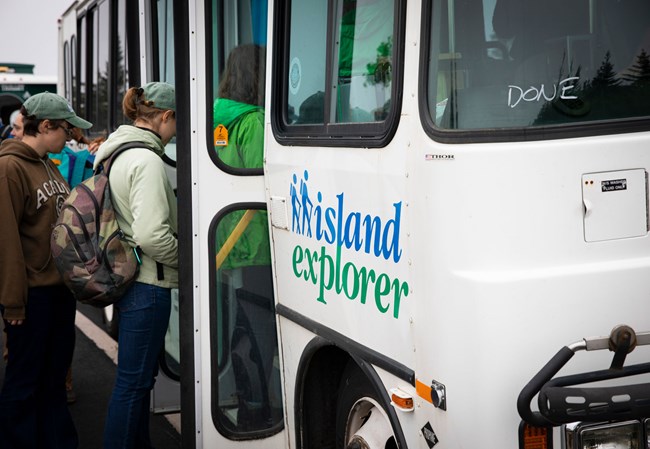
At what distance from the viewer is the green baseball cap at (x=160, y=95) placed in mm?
3951

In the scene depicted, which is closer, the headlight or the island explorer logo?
the headlight

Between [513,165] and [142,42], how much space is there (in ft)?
12.3

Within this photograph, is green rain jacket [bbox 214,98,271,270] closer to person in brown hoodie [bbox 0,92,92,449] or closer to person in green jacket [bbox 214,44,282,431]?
person in green jacket [bbox 214,44,282,431]

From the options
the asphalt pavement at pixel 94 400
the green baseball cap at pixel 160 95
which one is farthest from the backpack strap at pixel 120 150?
the asphalt pavement at pixel 94 400

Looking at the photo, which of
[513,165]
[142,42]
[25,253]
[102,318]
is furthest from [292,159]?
[102,318]

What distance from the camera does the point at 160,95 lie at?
396cm

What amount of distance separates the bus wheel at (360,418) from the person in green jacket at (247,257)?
0.67m

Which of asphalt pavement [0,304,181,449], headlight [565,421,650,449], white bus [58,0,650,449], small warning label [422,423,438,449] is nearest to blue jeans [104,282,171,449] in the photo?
white bus [58,0,650,449]

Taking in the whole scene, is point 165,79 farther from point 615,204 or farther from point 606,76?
point 615,204

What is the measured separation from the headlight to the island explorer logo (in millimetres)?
621

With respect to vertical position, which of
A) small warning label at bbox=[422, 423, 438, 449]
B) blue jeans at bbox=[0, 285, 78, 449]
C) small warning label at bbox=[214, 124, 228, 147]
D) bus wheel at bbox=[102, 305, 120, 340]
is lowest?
bus wheel at bbox=[102, 305, 120, 340]

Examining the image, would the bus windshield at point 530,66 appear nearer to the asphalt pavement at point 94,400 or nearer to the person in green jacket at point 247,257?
the person in green jacket at point 247,257

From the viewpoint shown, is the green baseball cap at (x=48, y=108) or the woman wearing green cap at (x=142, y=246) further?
the green baseball cap at (x=48, y=108)

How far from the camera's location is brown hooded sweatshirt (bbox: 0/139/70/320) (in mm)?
3965
